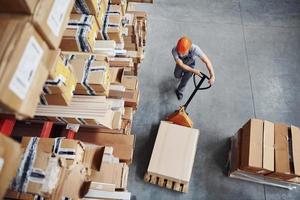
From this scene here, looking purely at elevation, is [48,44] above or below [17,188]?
above

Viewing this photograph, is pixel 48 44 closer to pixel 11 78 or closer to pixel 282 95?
pixel 11 78

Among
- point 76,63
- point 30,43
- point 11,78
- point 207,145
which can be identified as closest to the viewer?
point 11,78

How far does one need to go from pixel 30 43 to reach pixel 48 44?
0.18 meters

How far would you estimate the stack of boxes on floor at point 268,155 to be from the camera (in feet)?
13.1

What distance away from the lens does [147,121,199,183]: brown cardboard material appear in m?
4.23

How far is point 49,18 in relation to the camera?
1.62 metres

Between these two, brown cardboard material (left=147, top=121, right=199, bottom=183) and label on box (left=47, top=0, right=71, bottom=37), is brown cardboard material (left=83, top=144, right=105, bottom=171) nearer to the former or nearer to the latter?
brown cardboard material (left=147, top=121, right=199, bottom=183)

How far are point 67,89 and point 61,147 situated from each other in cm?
72

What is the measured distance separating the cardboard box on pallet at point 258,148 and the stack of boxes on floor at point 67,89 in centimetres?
171

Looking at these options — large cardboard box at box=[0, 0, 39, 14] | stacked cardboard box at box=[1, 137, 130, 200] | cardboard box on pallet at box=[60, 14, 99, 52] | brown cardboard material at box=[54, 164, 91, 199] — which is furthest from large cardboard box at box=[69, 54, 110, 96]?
large cardboard box at box=[0, 0, 39, 14]

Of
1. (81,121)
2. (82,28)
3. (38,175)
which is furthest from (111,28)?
(38,175)

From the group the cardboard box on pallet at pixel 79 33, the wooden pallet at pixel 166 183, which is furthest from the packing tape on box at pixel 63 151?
the wooden pallet at pixel 166 183

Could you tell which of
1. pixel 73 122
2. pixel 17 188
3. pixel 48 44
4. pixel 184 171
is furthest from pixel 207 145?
pixel 48 44

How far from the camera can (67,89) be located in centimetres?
248
